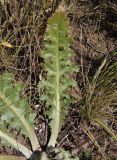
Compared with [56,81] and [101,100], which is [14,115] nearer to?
[56,81]

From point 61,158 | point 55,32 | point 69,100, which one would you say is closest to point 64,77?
point 69,100

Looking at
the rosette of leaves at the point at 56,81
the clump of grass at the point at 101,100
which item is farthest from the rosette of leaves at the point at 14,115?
the clump of grass at the point at 101,100

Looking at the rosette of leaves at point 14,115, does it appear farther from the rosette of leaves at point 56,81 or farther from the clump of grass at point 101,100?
the clump of grass at point 101,100

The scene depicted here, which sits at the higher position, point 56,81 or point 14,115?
point 56,81

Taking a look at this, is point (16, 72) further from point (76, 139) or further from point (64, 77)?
point (76, 139)

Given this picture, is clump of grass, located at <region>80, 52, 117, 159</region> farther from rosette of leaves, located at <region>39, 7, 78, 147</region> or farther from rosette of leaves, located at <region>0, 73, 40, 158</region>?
rosette of leaves, located at <region>0, 73, 40, 158</region>

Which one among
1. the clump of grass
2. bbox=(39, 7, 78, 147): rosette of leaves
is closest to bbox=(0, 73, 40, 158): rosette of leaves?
bbox=(39, 7, 78, 147): rosette of leaves

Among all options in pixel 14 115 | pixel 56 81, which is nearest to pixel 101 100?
pixel 56 81
